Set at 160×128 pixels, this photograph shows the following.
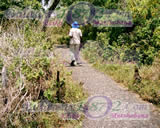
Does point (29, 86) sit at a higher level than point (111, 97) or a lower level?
higher

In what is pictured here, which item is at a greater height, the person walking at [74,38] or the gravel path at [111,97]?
the person walking at [74,38]

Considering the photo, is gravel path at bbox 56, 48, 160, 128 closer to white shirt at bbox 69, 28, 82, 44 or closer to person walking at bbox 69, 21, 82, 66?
person walking at bbox 69, 21, 82, 66

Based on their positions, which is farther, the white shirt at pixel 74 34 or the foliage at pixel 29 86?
the white shirt at pixel 74 34

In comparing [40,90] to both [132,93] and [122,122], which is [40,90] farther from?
[132,93]

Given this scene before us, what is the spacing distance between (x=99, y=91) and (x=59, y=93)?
1.34m

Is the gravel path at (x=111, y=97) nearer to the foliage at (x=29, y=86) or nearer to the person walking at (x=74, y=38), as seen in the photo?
the foliage at (x=29, y=86)

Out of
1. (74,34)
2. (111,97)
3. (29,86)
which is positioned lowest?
(111,97)

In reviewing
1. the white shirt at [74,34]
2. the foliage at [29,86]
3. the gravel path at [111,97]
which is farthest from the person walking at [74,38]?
the foliage at [29,86]

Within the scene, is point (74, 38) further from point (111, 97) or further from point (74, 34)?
point (111, 97)

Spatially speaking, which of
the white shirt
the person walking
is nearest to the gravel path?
the person walking

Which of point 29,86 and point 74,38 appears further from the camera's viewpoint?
point 74,38

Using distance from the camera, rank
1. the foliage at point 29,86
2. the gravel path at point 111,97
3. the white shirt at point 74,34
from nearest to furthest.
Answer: the foliage at point 29,86 → the gravel path at point 111,97 → the white shirt at point 74,34

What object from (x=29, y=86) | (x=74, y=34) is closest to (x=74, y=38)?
(x=74, y=34)

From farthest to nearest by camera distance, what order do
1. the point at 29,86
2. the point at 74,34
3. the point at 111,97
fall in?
the point at 74,34 → the point at 111,97 → the point at 29,86
